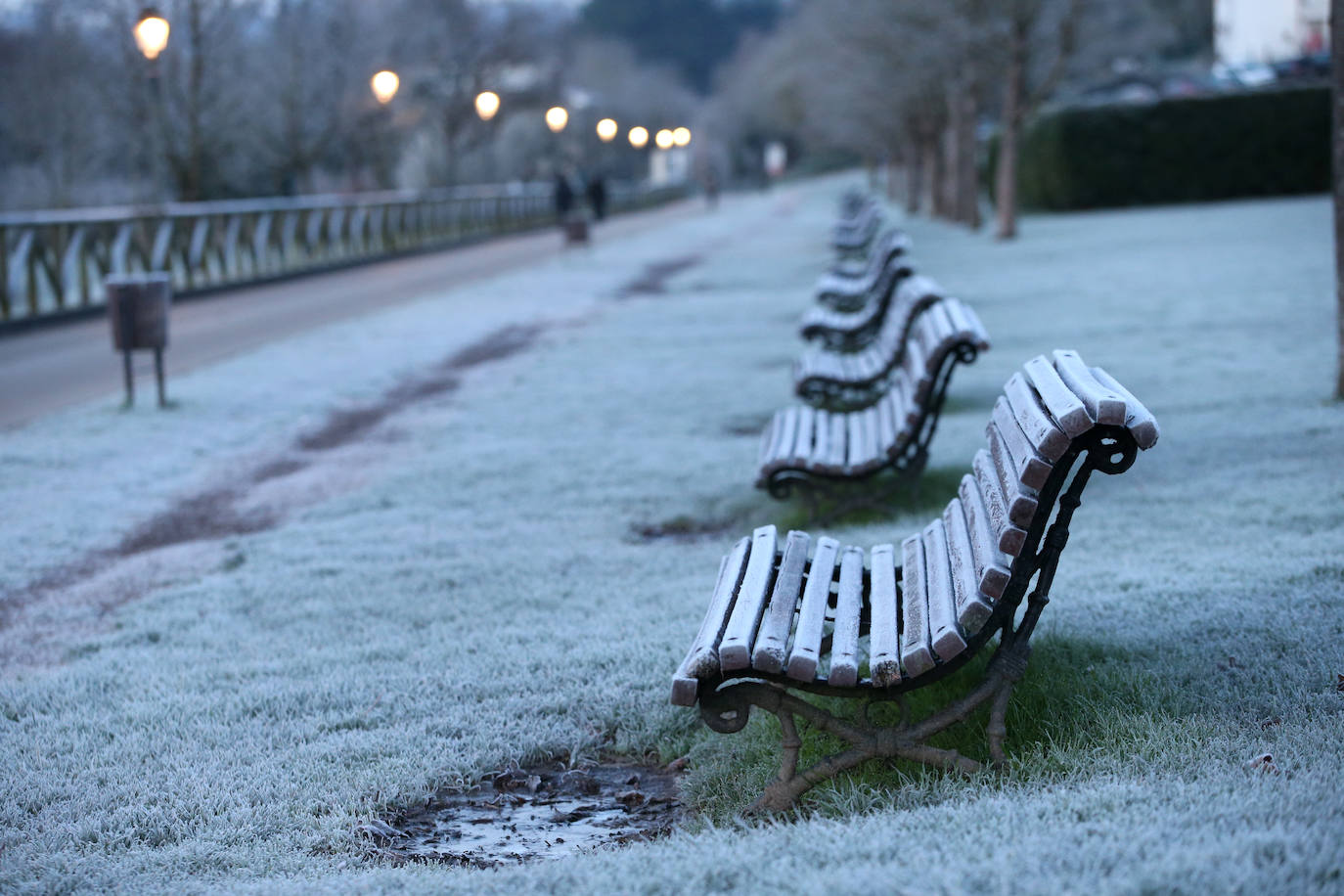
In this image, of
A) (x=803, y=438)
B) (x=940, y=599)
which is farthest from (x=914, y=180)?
(x=940, y=599)

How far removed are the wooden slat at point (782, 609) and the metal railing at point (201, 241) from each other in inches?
581

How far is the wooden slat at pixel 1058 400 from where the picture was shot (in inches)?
122

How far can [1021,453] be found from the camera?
3.43 meters

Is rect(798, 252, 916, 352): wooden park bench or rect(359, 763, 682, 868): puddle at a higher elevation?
rect(798, 252, 916, 352): wooden park bench

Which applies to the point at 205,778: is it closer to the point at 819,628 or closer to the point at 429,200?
the point at 819,628

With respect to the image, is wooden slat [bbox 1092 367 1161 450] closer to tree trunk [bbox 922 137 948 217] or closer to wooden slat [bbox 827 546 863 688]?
wooden slat [bbox 827 546 863 688]

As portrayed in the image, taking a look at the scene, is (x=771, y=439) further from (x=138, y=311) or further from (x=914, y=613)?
(x=138, y=311)

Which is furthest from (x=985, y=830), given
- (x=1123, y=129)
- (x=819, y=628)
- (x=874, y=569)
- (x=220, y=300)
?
(x=1123, y=129)

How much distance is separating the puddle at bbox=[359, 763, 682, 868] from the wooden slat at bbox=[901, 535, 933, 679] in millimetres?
690

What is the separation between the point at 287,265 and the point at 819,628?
904 inches

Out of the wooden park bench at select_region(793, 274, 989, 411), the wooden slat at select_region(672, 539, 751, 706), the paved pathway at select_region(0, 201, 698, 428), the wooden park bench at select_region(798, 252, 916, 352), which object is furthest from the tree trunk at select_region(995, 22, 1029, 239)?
the wooden slat at select_region(672, 539, 751, 706)

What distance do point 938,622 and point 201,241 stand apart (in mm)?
20042

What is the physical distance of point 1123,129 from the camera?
31.2 m

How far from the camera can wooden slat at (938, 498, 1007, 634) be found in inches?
131
